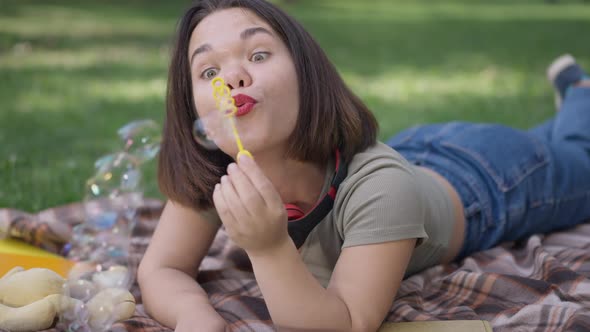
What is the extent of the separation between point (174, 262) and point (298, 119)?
1.82 ft

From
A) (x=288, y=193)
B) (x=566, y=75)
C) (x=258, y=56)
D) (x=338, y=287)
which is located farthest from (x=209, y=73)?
(x=566, y=75)

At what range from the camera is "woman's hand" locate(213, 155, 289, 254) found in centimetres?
143

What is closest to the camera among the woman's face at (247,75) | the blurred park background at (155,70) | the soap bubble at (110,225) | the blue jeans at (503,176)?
the woman's face at (247,75)

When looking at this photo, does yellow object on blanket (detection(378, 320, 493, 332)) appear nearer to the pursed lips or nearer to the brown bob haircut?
the brown bob haircut

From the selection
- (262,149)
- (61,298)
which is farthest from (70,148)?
(262,149)

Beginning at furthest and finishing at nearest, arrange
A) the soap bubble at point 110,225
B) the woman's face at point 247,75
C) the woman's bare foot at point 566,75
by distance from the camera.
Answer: the woman's bare foot at point 566,75 < the soap bubble at point 110,225 < the woman's face at point 247,75

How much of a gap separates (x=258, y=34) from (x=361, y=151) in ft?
1.35

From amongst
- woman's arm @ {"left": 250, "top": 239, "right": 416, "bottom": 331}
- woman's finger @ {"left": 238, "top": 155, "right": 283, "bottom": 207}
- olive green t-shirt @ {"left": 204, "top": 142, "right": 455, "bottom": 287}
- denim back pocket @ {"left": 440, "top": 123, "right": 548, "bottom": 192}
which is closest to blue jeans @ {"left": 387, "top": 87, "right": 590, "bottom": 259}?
denim back pocket @ {"left": 440, "top": 123, "right": 548, "bottom": 192}

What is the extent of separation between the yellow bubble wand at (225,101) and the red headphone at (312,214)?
0.28 m

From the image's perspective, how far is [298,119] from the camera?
5.91 ft

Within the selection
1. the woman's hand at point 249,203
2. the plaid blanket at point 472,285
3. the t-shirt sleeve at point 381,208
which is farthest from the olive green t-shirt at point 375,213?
the woman's hand at point 249,203

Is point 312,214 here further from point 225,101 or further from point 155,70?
point 155,70

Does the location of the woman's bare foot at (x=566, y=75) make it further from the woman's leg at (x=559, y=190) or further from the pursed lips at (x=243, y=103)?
the pursed lips at (x=243, y=103)

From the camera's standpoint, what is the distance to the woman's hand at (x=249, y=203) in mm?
1427
